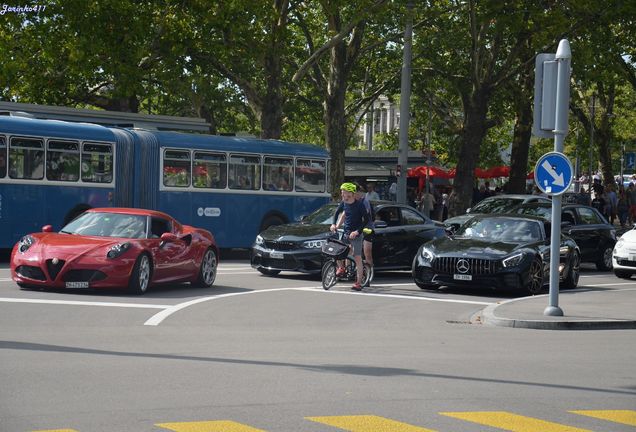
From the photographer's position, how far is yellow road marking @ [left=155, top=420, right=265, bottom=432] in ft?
23.9

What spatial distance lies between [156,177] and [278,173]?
4.06 m

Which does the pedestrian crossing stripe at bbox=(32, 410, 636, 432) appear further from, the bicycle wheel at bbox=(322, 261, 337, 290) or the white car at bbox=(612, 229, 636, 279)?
the white car at bbox=(612, 229, 636, 279)

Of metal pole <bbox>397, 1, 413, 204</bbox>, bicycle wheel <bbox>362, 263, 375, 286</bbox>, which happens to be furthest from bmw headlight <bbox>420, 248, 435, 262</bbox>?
metal pole <bbox>397, 1, 413, 204</bbox>

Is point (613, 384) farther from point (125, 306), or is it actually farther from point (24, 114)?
point (24, 114)

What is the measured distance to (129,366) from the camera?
9.94 metres

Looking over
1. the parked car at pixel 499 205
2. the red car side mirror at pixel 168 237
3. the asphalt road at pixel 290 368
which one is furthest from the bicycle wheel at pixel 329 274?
the parked car at pixel 499 205

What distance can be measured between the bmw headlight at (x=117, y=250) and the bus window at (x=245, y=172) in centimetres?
1249

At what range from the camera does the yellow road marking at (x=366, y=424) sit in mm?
7469

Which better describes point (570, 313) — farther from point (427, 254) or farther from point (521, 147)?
point (521, 147)

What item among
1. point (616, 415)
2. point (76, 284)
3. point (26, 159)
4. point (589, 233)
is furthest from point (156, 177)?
point (616, 415)

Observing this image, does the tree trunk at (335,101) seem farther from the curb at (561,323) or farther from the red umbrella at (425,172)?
the curb at (561,323)

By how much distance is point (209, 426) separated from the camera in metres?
7.38

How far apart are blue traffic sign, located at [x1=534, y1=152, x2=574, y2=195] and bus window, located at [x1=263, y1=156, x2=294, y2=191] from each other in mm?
14904

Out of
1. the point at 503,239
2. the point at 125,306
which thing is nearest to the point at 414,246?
the point at 503,239
